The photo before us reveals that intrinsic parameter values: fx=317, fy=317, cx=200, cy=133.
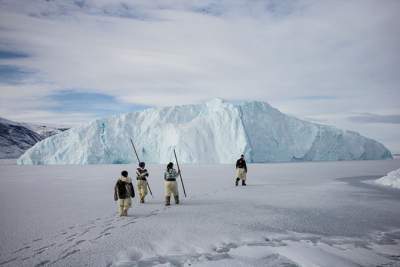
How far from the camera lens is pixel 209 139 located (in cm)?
3981

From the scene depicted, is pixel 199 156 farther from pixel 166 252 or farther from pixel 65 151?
pixel 166 252

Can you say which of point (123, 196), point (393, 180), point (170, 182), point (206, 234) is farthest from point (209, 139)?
point (206, 234)

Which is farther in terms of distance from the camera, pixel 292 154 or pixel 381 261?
pixel 292 154

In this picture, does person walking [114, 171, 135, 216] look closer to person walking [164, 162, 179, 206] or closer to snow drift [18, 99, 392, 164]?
person walking [164, 162, 179, 206]

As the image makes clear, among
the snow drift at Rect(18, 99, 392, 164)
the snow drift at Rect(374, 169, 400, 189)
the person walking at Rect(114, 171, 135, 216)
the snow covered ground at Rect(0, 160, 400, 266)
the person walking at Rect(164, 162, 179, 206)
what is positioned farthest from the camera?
the snow drift at Rect(18, 99, 392, 164)

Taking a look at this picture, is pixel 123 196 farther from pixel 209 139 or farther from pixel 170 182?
pixel 209 139

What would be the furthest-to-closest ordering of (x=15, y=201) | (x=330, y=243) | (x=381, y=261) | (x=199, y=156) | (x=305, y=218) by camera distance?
(x=199, y=156) < (x=15, y=201) < (x=305, y=218) < (x=330, y=243) < (x=381, y=261)

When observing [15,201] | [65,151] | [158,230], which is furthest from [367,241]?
[65,151]

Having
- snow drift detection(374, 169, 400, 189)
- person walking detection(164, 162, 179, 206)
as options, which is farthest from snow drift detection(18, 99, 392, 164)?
person walking detection(164, 162, 179, 206)

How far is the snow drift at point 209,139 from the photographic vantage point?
128ft

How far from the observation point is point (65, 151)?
135 ft

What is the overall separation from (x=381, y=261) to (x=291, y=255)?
1.20 meters

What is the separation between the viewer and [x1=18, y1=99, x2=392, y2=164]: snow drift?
3912cm

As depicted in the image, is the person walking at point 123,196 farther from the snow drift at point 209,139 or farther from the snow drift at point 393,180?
the snow drift at point 209,139
